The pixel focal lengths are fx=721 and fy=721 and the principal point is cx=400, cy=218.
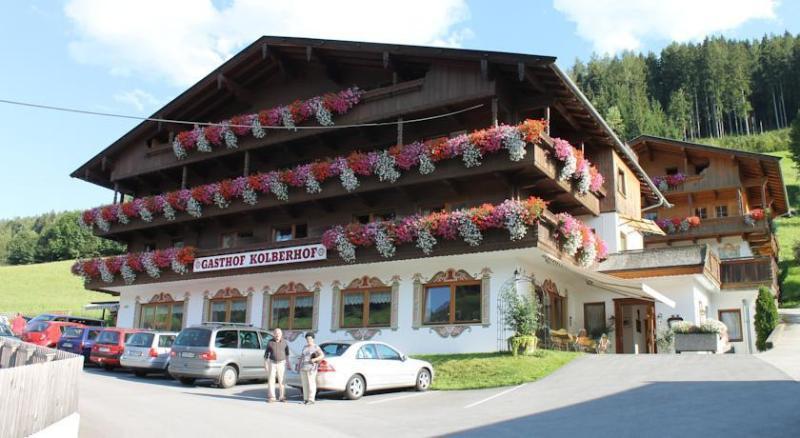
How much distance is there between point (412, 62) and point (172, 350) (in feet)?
43.1

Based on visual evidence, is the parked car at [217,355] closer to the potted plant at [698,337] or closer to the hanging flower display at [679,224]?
the potted plant at [698,337]

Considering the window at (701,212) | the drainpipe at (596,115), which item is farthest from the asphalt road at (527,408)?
the window at (701,212)

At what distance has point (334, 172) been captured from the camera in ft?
87.1

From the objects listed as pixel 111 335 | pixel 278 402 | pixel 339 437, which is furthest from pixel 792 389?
pixel 111 335

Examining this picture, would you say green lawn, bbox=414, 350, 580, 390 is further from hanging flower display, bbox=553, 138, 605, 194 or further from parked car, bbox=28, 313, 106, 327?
parked car, bbox=28, 313, 106, 327

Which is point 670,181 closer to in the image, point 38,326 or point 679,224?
point 679,224

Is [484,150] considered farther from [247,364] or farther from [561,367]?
[247,364]

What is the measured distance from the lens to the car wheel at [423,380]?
64.2ft

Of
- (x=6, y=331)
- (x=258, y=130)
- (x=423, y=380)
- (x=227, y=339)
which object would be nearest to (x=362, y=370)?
(x=423, y=380)

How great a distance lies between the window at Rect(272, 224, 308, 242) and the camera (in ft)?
98.2

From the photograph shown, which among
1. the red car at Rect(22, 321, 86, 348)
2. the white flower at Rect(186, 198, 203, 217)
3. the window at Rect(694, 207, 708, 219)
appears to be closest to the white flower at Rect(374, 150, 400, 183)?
the white flower at Rect(186, 198, 203, 217)

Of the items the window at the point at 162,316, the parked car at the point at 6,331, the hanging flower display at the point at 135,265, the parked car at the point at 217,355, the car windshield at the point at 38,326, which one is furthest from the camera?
the window at the point at 162,316

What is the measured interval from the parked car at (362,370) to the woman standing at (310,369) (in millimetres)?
430

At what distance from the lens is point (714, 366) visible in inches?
732
